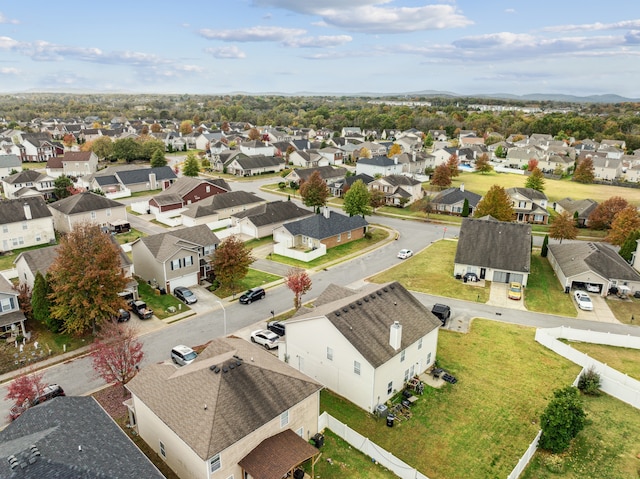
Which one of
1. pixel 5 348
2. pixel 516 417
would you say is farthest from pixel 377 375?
pixel 5 348

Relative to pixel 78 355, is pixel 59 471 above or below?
above

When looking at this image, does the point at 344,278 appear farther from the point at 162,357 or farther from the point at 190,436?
the point at 190,436

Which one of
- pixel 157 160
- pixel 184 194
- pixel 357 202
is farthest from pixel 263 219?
pixel 157 160

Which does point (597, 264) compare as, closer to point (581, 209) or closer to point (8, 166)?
point (581, 209)

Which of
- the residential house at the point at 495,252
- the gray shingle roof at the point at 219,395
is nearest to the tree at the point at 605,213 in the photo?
the residential house at the point at 495,252

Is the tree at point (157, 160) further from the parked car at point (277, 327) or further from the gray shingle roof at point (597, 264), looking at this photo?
the gray shingle roof at point (597, 264)
